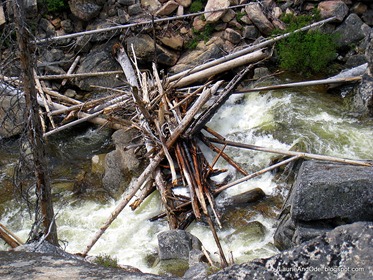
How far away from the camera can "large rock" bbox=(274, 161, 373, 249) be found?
20.3 ft

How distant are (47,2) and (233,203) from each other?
26.8 feet

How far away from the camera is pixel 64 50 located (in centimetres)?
1295

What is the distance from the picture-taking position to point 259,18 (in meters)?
12.2

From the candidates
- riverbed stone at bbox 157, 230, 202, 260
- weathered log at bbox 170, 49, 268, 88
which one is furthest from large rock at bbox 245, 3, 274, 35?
riverbed stone at bbox 157, 230, 202, 260

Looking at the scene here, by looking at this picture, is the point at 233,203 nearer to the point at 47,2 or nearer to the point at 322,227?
the point at 322,227

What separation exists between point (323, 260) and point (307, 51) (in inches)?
392

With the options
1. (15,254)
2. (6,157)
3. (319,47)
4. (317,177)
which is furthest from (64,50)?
(15,254)

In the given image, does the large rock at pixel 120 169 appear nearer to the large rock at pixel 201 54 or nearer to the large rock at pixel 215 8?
the large rock at pixel 201 54

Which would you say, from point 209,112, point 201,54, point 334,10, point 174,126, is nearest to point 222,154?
point 209,112

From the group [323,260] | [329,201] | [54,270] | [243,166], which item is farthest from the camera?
[243,166]

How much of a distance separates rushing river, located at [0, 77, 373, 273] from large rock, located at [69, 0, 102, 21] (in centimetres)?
367

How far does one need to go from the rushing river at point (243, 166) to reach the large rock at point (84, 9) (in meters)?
3.67

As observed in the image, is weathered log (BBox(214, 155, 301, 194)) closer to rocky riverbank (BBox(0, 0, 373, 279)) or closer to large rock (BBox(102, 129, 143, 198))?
rocky riverbank (BBox(0, 0, 373, 279))

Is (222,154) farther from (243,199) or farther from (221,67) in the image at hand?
(221,67)
